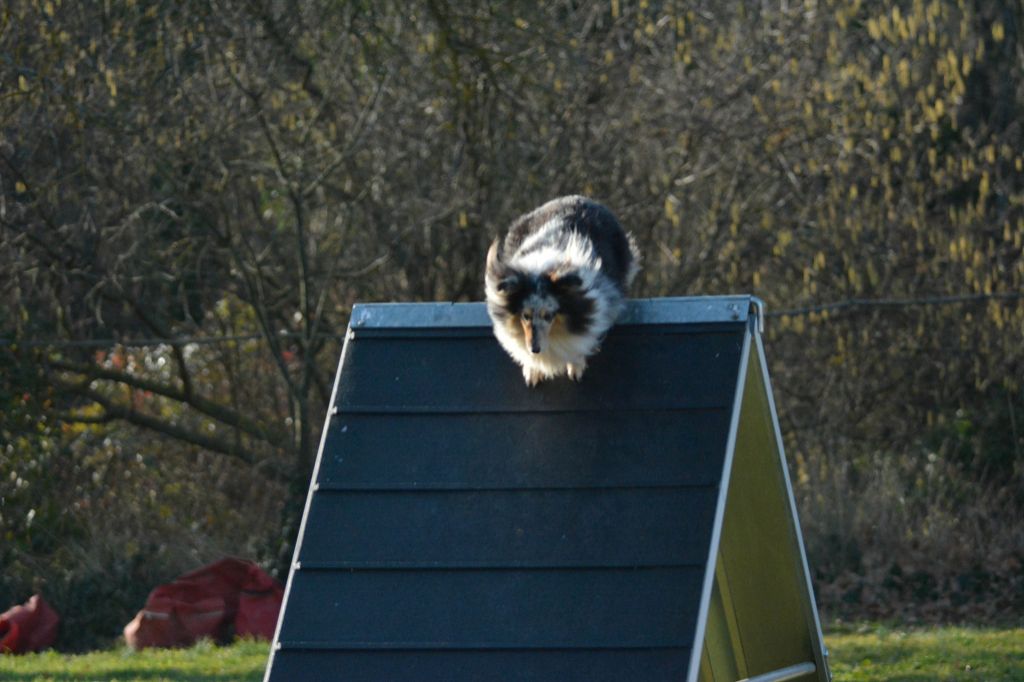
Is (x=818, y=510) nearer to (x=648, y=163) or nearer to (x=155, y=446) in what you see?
(x=648, y=163)

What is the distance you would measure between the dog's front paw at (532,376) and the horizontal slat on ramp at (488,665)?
3.21ft

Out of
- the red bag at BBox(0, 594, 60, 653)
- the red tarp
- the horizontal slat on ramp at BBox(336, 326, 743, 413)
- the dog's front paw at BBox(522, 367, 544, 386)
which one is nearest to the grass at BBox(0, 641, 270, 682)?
the red tarp

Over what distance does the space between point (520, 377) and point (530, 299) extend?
265mm

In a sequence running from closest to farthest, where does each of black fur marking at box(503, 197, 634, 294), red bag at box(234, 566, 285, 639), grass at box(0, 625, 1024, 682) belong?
black fur marking at box(503, 197, 634, 294)
grass at box(0, 625, 1024, 682)
red bag at box(234, 566, 285, 639)

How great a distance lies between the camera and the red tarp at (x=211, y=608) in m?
8.61

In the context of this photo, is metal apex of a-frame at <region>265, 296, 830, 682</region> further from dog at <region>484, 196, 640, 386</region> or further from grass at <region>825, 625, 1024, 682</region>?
grass at <region>825, 625, 1024, 682</region>

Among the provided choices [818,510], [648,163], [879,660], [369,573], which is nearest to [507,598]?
[369,573]

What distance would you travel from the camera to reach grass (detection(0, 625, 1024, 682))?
655cm

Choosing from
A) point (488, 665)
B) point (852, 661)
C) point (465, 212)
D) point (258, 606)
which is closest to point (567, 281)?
point (488, 665)

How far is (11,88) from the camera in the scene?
9.80 m

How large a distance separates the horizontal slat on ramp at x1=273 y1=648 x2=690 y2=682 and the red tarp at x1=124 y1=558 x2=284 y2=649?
4.50 meters

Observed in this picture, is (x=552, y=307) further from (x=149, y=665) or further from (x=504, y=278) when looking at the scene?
(x=149, y=665)

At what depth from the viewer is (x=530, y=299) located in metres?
4.82

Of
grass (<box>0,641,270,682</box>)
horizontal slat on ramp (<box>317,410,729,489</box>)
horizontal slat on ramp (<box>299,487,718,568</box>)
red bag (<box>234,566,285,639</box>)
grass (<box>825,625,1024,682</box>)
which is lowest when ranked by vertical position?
grass (<box>825,625,1024,682</box>)
